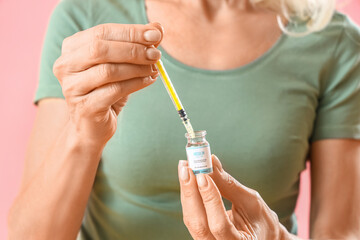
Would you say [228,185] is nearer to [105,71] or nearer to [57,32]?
[105,71]

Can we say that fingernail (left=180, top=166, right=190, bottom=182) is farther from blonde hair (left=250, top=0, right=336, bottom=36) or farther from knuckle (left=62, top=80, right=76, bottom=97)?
blonde hair (left=250, top=0, right=336, bottom=36)

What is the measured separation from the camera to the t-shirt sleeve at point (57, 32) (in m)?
1.13

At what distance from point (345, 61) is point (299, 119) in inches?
8.7

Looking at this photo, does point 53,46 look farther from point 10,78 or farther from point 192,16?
point 10,78

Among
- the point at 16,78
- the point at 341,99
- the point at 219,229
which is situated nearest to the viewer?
the point at 219,229

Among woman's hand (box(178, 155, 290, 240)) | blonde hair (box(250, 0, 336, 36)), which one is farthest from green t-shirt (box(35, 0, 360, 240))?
woman's hand (box(178, 155, 290, 240))

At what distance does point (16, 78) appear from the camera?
67.6 inches

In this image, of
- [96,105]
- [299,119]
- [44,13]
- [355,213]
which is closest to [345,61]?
[299,119]

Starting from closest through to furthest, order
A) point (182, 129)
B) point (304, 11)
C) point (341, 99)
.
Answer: point (182, 129), point (341, 99), point (304, 11)

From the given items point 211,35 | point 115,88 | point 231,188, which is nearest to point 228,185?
point 231,188

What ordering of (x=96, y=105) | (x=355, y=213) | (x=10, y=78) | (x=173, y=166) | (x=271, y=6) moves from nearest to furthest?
(x=96, y=105)
(x=173, y=166)
(x=355, y=213)
(x=271, y=6)
(x=10, y=78)

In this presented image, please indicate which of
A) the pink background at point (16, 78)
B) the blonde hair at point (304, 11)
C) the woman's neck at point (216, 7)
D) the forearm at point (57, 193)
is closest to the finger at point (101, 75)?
the forearm at point (57, 193)

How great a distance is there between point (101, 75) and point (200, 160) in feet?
0.77

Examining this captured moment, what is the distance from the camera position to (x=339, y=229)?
120cm
